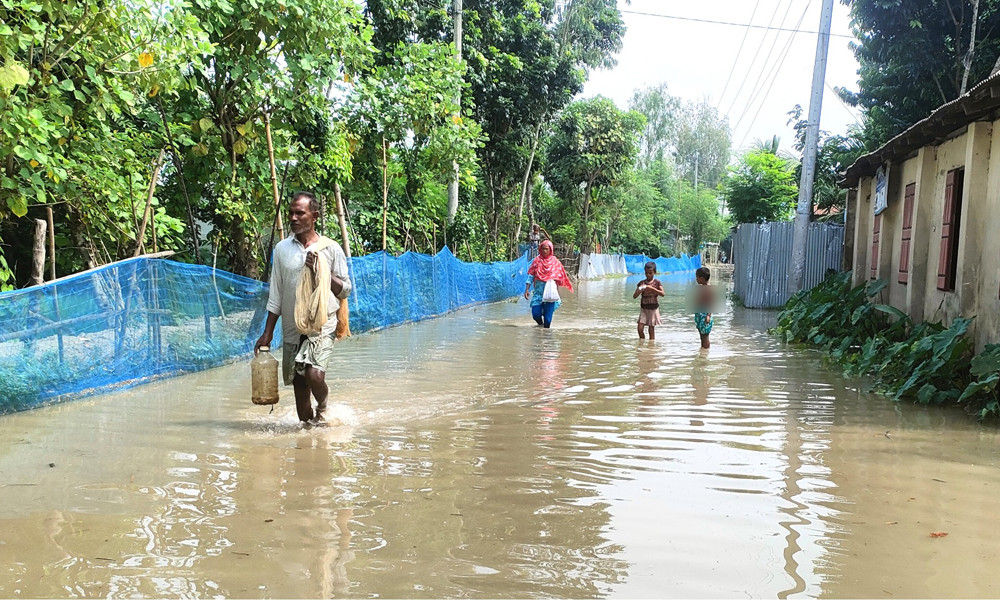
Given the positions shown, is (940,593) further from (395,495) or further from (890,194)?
(890,194)

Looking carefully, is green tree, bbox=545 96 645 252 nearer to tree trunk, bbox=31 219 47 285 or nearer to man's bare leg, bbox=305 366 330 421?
tree trunk, bbox=31 219 47 285

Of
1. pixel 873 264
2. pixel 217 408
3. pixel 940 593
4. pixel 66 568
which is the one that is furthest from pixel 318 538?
pixel 873 264

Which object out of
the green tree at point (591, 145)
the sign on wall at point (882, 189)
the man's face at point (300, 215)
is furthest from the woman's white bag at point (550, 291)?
the green tree at point (591, 145)

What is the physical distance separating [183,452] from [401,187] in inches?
586

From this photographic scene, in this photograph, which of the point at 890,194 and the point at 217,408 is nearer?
the point at 217,408

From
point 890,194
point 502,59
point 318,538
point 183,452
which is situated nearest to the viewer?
point 318,538

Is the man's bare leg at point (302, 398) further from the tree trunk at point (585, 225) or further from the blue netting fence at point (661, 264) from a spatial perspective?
the blue netting fence at point (661, 264)

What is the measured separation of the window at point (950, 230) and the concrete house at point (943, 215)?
0.04ft

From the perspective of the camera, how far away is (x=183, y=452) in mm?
5629

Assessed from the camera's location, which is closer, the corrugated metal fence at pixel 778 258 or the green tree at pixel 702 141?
the corrugated metal fence at pixel 778 258

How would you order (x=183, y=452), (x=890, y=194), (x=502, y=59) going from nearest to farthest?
1. (x=183, y=452)
2. (x=890, y=194)
3. (x=502, y=59)

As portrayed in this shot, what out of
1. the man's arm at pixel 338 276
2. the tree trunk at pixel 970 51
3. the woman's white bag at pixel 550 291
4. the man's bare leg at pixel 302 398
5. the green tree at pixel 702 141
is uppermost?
the green tree at pixel 702 141

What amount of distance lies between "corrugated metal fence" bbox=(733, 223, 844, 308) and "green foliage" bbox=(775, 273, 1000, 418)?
5.61m

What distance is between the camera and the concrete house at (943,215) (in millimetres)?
8047
